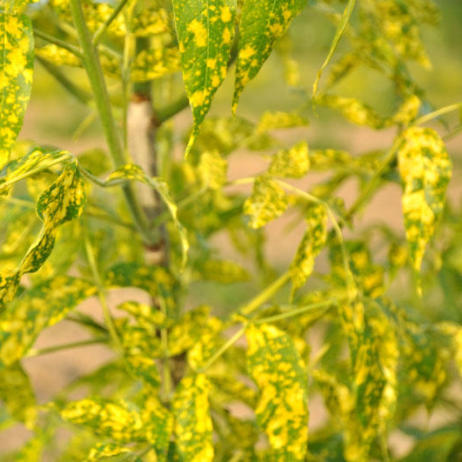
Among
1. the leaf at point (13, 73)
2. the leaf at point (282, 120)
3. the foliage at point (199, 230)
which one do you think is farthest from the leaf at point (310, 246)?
the leaf at point (13, 73)

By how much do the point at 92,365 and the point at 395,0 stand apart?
174 cm

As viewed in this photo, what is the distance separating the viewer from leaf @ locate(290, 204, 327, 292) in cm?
42

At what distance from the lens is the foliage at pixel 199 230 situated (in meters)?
0.29

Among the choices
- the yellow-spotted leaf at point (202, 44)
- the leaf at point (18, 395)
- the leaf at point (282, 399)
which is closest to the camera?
the yellow-spotted leaf at point (202, 44)

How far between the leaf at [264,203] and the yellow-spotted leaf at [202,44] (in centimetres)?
14

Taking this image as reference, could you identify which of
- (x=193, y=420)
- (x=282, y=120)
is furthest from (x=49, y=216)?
(x=282, y=120)

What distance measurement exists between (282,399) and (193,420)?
59 millimetres

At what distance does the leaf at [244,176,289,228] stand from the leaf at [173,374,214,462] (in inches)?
4.4

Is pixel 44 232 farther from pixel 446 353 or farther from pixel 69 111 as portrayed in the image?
pixel 69 111

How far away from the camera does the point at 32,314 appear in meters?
0.42

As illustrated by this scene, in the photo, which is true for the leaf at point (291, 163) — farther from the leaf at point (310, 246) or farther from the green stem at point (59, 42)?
the green stem at point (59, 42)

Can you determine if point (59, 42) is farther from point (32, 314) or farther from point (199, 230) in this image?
point (199, 230)

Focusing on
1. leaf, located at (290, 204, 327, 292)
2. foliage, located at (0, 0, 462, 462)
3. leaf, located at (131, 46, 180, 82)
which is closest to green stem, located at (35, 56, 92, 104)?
foliage, located at (0, 0, 462, 462)

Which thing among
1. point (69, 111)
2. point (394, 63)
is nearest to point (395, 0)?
point (394, 63)
